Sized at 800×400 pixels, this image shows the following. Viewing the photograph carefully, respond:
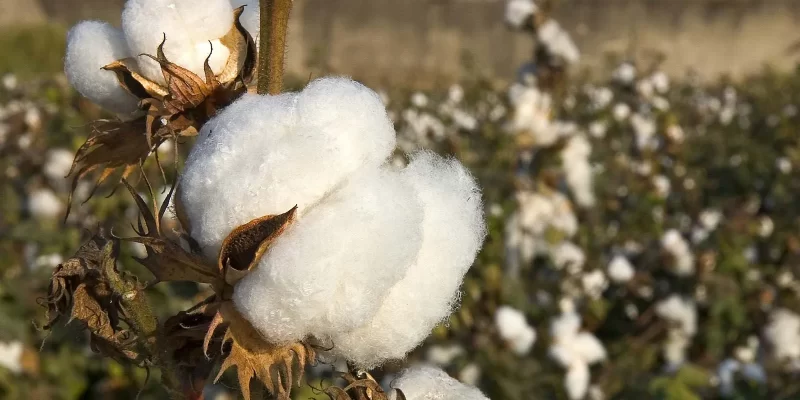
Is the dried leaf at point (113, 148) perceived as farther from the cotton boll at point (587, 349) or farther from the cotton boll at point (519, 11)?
the cotton boll at point (519, 11)

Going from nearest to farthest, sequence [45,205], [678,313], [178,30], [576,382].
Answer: [178,30] → [576,382] → [678,313] → [45,205]

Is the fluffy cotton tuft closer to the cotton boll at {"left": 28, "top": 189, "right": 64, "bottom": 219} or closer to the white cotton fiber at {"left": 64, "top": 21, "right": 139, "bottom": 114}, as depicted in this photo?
the white cotton fiber at {"left": 64, "top": 21, "right": 139, "bottom": 114}

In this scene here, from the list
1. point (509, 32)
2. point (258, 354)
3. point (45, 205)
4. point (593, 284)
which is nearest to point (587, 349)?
point (593, 284)

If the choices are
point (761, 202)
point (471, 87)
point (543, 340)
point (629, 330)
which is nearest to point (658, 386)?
point (543, 340)

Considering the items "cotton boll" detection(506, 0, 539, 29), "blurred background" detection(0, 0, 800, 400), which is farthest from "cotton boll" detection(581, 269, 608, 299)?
"cotton boll" detection(506, 0, 539, 29)

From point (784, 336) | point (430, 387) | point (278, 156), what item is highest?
point (278, 156)

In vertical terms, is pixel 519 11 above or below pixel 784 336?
above

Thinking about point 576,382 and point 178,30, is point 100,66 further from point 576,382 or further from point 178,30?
point 576,382
